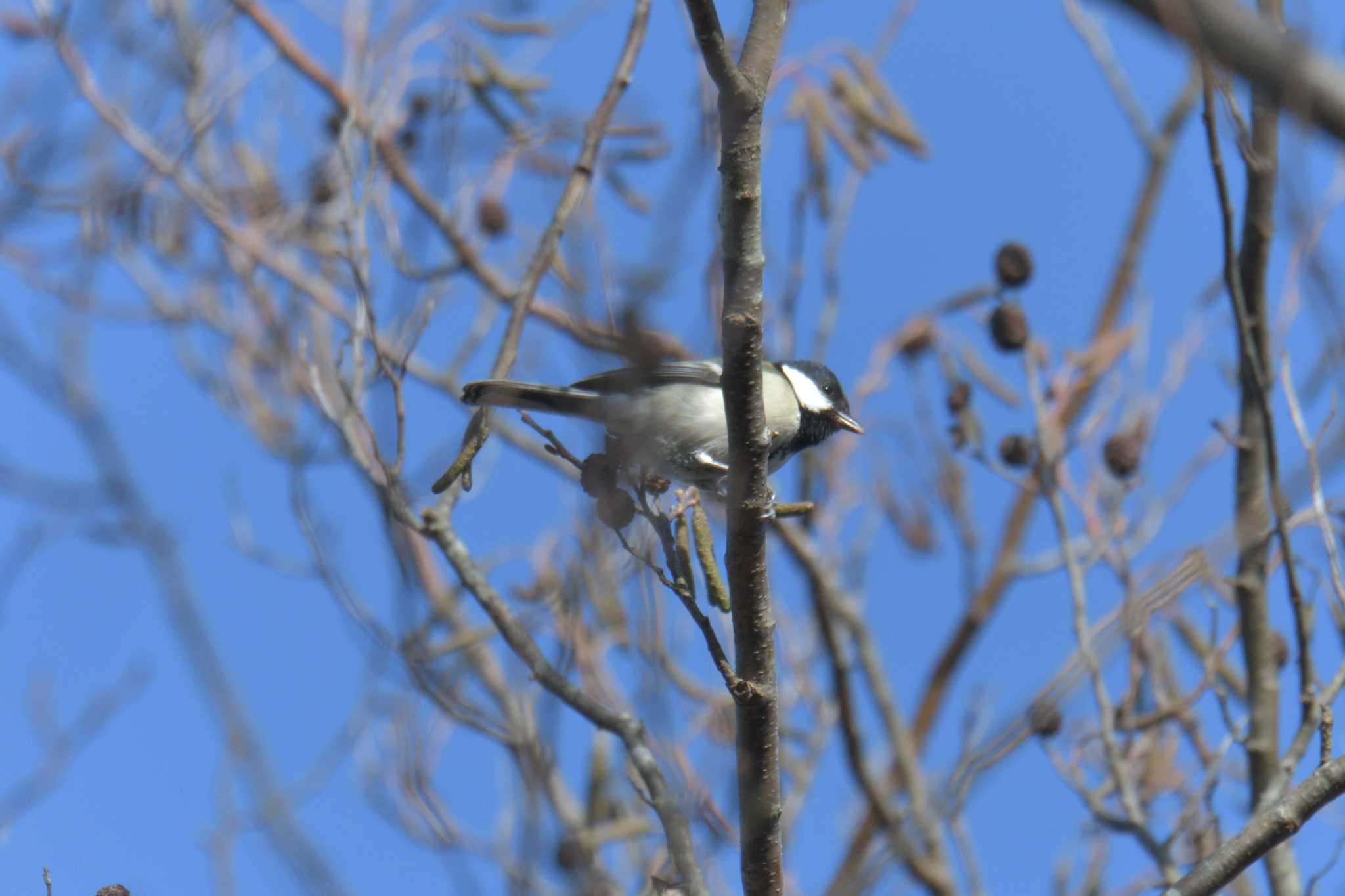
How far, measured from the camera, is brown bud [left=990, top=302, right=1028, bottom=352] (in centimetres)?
429

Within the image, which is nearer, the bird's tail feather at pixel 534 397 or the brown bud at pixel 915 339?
the bird's tail feather at pixel 534 397

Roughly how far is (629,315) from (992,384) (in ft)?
11.8

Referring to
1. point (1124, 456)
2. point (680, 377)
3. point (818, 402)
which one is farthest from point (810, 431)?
point (1124, 456)

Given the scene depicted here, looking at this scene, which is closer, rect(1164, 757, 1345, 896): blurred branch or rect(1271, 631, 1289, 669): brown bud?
rect(1164, 757, 1345, 896): blurred branch

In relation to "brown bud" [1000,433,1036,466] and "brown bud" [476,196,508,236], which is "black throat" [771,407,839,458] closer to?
"brown bud" [1000,433,1036,466]

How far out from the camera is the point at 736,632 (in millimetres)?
2326

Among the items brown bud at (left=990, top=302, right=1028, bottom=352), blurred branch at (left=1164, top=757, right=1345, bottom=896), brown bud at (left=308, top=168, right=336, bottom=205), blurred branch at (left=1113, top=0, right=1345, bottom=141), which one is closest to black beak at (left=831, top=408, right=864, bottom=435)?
brown bud at (left=990, top=302, right=1028, bottom=352)

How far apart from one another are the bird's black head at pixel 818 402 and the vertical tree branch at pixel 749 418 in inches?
73.6

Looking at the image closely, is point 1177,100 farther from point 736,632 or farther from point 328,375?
point 736,632

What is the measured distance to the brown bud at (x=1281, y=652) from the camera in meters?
3.91

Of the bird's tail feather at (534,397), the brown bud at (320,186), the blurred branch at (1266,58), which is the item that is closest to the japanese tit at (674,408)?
the bird's tail feather at (534,397)

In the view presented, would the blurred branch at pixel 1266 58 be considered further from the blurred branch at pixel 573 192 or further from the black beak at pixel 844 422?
the black beak at pixel 844 422

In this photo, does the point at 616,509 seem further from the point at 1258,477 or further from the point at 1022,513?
the point at 1022,513

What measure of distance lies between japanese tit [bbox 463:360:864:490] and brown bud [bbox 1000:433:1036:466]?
88 centimetres
